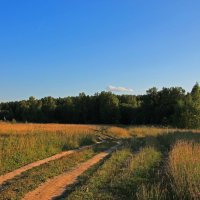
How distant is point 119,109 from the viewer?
314ft

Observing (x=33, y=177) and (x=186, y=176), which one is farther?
(x=33, y=177)

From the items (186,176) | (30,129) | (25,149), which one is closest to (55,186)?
(186,176)

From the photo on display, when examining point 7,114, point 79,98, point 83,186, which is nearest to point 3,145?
point 83,186

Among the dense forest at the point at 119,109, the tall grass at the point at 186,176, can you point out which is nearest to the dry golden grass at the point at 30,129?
the tall grass at the point at 186,176

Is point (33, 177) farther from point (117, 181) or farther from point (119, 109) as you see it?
point (119, 109)

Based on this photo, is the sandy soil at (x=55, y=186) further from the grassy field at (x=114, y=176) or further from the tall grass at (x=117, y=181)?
the tall grass at (x=117, y=181)

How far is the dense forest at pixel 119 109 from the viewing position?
70.7 meters

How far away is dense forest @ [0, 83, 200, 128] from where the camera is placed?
70.7m

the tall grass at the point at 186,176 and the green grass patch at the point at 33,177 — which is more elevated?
the tall grass at the point at 186,176

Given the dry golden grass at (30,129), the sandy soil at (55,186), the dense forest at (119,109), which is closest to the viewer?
the sandy soil at (55,186)

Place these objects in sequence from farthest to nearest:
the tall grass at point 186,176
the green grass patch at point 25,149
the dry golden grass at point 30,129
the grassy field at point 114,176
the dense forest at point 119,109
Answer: the dense forest at point 119,109
the dry golden grass at point 30,129
the green grass patch at point 25,149
the grassy field at point 114,176
the tall grass at point 186,176

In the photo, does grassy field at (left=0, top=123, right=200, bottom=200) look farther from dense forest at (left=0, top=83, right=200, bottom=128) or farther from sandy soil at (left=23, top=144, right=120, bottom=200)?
dense forest at (left=0, top=83, right=200, bottom=128)

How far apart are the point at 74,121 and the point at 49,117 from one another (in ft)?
28.8

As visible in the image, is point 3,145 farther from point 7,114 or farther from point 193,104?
point 7,114
